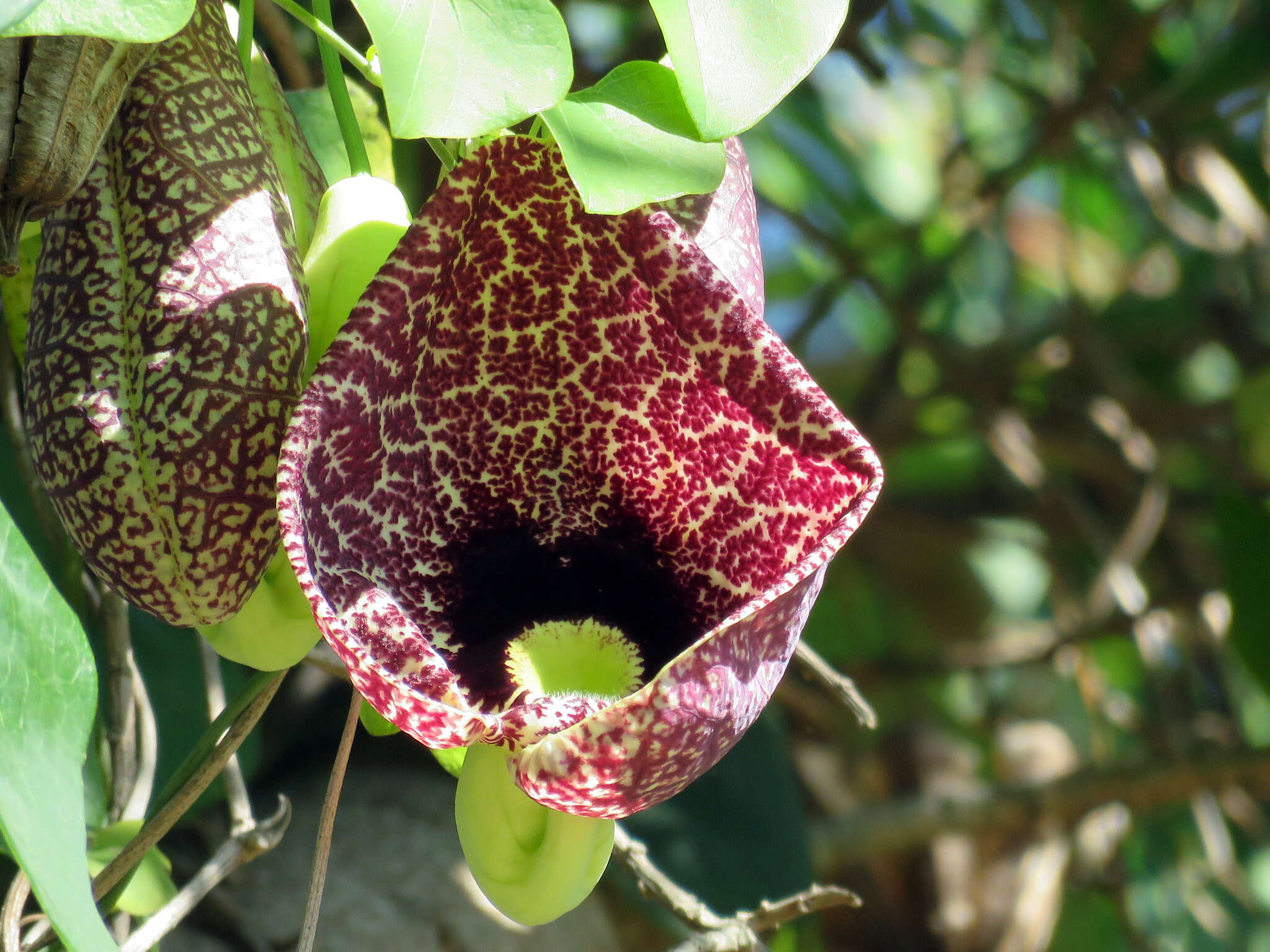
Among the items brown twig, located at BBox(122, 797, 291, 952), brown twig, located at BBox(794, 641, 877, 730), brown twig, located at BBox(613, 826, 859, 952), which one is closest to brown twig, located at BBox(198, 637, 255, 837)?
brown twig, located at BBox(122, 797, 291, 952)

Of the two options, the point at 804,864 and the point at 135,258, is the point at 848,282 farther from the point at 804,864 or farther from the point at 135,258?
the point at 135,258

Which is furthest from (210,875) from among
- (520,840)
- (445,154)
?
(445,154)

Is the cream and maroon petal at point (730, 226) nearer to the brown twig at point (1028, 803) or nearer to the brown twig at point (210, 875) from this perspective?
the brown twig at point (210, 875)

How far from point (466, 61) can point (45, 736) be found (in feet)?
0.68

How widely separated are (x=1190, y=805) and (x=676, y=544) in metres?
1.16

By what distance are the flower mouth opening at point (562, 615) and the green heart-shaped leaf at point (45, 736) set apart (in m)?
0.11

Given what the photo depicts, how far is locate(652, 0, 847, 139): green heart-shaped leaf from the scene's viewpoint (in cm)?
36

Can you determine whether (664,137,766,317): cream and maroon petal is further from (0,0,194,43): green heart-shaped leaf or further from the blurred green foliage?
the blurred green foliage

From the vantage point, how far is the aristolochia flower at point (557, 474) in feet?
1.16

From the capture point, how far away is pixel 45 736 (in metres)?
0.33

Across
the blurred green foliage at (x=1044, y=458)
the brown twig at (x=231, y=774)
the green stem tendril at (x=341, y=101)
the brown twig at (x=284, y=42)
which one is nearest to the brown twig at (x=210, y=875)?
the brown twig at (x=231, y=774)

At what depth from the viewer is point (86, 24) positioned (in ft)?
1.02

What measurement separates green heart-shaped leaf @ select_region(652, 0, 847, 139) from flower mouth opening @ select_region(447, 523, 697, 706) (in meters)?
0.14

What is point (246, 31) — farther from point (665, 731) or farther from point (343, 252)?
point (665, 731)
